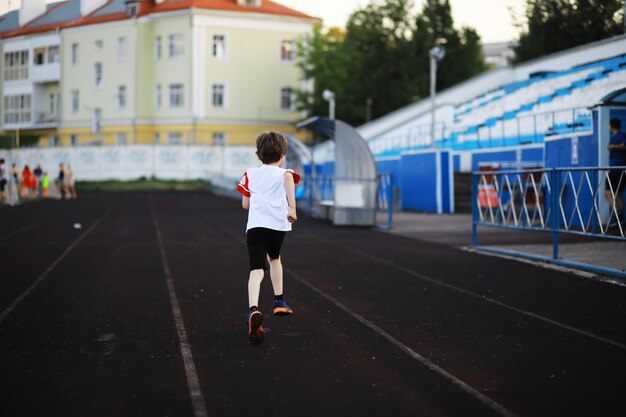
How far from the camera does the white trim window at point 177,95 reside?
2702 inches

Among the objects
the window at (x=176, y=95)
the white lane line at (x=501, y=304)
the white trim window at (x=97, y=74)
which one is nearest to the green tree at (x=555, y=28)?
the window at (x=176, y=95)

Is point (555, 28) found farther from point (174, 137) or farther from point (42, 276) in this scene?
point (42, 276)

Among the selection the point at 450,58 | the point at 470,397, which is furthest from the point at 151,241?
the point at 450,58

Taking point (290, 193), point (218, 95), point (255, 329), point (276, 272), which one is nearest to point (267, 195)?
point (290, 193)

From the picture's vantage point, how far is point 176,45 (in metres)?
68.5

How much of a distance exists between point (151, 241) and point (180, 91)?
5119 cm

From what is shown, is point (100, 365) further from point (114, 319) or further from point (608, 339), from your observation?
point (608, 339)

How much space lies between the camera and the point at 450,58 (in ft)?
244

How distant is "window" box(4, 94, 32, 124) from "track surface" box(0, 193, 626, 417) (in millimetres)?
60752

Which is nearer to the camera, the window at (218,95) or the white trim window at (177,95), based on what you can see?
the white trim window at (177,95)

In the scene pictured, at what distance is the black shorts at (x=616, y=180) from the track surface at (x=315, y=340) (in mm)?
1373

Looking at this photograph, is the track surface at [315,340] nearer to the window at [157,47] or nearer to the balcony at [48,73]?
the window at [157,47]

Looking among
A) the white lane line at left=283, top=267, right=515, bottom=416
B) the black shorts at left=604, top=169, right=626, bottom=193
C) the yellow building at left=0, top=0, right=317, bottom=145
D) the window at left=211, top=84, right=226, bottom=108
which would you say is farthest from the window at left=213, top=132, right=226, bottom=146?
the white lane line at left=283, top=267, right=515, bottom=416

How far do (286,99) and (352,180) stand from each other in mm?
48674
